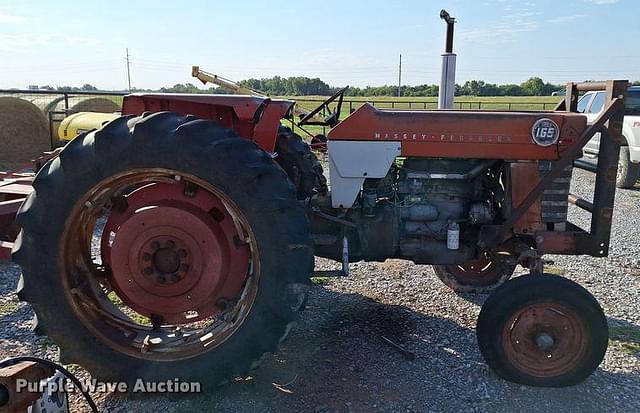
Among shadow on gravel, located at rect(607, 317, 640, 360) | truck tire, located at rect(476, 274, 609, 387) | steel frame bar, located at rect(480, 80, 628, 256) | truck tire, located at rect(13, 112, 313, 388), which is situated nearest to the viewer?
truck tire, located at rect(13, 112, 313, 388)

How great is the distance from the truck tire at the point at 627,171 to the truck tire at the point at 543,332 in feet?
25.3

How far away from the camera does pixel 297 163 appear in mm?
4355

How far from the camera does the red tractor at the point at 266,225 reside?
2707mm

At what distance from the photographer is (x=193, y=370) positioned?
2.83m

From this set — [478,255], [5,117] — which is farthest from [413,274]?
[5,117]

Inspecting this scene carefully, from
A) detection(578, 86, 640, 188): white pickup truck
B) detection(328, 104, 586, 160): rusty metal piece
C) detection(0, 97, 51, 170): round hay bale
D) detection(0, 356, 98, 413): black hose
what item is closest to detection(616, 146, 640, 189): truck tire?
detection(578, 86, 640, 188): white pickup truck

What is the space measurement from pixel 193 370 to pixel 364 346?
1.23 metres

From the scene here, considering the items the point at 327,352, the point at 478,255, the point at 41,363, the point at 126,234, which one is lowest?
the point at 327,352

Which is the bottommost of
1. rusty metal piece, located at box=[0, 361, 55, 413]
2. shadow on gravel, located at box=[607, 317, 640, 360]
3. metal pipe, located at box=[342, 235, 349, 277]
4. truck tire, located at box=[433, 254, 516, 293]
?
shadow on gravel, located at box=[607, 317, 640, 360]

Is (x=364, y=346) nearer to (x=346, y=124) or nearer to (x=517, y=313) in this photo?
(x=517, y=313)

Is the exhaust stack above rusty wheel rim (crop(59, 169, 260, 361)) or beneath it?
above

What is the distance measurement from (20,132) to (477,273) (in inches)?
434

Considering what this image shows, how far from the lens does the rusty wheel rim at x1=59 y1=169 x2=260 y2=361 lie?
9.44 ft

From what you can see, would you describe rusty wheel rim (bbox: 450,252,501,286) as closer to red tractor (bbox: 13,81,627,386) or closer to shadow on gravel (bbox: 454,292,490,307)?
shadow on gravel (bbox: 454,292,490,307)
